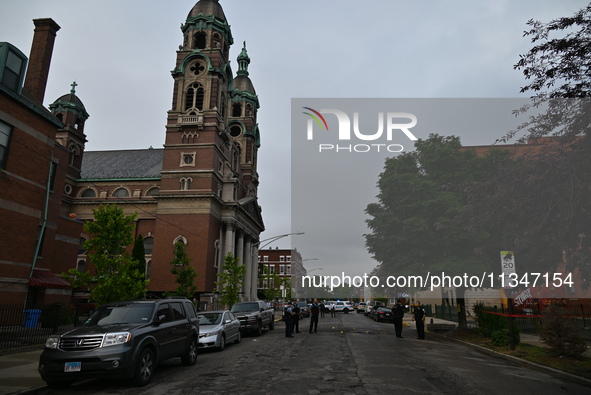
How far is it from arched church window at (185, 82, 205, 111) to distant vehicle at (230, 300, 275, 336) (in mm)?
29883

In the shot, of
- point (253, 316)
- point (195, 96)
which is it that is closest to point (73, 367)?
point (253, 316)

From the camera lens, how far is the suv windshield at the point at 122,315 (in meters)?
10.0

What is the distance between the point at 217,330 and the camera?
1543 centimetres

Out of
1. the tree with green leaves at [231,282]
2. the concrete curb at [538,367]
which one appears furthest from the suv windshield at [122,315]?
the tree with green leaves at [231,282]

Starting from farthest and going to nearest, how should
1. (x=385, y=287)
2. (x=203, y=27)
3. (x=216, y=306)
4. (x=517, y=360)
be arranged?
(x=203, y=27)
(x=216, y=306)
(x=385, y=287)
(x=517, y=360)

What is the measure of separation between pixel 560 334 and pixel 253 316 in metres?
13.8

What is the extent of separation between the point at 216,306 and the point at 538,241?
34038mm

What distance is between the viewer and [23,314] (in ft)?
60.3

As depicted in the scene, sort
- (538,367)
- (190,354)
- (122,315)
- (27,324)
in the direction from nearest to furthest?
(122,315)
(190,354)
(538,367)
(27,324)

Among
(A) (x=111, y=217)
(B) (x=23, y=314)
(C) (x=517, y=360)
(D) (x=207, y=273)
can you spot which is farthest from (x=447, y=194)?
(D) (x=207, y=273)

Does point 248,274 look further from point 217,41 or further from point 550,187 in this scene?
point 550,187

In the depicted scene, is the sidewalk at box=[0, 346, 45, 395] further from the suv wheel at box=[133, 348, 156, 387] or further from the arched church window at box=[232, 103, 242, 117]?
the arched church window at box=[232, 103, 242, 117]

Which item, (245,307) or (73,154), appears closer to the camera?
(245,307)

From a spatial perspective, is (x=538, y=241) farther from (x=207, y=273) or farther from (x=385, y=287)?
(x=207, y=273)
